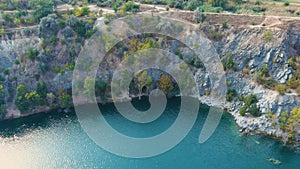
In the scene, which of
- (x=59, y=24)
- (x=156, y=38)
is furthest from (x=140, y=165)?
(x=59, y=24)

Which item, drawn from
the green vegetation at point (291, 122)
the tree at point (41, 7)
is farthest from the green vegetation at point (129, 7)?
the green vegetation at point (291, 122)

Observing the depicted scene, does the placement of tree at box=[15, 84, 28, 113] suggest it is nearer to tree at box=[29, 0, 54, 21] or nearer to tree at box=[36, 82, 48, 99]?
tree at box=[36, 82, 48, 99]

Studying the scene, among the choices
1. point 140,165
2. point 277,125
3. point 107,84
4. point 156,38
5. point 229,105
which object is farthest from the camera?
point 156,38

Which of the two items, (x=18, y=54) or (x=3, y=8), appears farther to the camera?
(x=3, y=8)

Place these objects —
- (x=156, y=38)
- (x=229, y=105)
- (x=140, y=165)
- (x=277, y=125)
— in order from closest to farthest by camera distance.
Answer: (x=140, y=165)
(x=277, y=125)
(x=229, y=105)
(x=156, y=38)

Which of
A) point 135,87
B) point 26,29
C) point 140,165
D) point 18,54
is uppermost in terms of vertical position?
point 26,29

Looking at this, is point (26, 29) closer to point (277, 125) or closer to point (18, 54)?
point (18, 54)

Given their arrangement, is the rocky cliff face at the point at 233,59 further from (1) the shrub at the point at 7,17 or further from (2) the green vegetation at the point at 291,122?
(1) the shrub at the point at 7,17

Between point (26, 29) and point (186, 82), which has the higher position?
point (26, 29)
